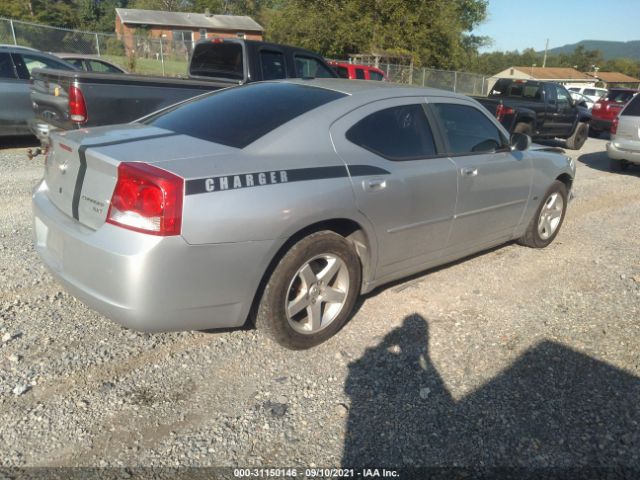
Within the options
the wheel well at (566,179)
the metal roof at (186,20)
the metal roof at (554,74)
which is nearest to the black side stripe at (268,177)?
the wheel well at (566,179)

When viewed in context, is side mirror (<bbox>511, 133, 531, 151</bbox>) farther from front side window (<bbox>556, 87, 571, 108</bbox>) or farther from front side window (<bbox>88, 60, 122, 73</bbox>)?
front side window (<bbox>88, 60, 122, 73</bbox>)

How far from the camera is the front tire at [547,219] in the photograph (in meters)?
5.19

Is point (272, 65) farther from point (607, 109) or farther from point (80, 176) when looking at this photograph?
point (607, 109)

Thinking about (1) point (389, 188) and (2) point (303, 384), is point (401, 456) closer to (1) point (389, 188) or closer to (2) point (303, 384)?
(2) point (303, 384)

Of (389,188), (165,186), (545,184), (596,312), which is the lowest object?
(596,312)

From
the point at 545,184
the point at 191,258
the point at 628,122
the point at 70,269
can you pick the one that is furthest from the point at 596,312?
the point at 628,122

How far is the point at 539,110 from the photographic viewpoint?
1209 cm

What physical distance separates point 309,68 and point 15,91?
4744 mm

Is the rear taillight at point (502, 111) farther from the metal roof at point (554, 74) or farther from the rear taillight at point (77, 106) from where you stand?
the metal roof at point (554, 74)

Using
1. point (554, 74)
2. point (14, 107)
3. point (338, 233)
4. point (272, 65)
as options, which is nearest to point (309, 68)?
point (272, 65)

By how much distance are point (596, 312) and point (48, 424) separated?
379 centimetres

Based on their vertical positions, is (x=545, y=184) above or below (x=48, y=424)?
above

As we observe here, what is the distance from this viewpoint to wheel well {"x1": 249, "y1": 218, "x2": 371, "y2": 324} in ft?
9.71

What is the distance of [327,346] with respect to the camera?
3.33 metres
